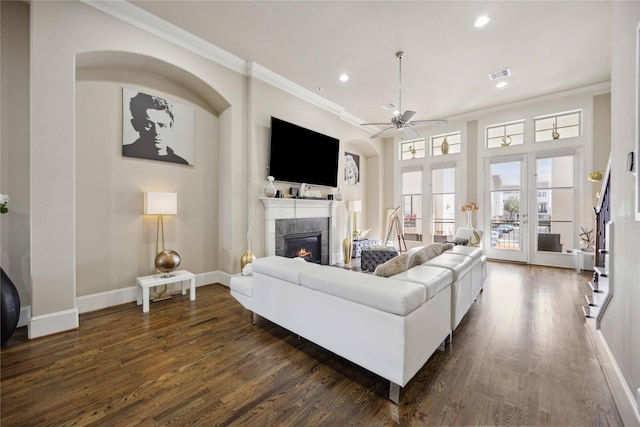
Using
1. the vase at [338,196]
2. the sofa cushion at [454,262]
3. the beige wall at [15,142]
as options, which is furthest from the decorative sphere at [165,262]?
the vase at [338,196]

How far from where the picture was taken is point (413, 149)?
7543mm

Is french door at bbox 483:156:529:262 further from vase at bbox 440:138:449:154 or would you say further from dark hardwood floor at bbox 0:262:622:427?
dark hardwood floor at bbox 0:262:622:427

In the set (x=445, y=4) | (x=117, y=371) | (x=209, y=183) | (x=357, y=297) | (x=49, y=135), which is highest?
(x=445, y=4)

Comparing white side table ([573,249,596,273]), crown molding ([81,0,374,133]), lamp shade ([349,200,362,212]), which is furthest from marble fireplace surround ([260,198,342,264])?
white side table ([573,249,596,273])

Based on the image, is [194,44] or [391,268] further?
[194,44]

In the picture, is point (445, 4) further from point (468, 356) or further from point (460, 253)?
point (468, 356)

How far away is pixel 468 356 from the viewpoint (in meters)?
2.18

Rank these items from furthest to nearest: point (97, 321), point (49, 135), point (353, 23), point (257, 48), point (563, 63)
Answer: point (563, 63)
point (257, 48)
point (353, 23)
point (97, 321)
point (49, 135)

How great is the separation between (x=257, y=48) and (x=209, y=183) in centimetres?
220

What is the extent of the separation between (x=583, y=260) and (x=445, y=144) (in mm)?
3741

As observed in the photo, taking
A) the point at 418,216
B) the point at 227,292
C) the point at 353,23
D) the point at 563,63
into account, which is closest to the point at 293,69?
the point at 353,23

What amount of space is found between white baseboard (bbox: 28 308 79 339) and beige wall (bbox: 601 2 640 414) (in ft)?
14.8

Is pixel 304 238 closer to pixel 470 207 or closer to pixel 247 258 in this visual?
pixel 247 258

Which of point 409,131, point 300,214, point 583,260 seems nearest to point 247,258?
point 300,214
